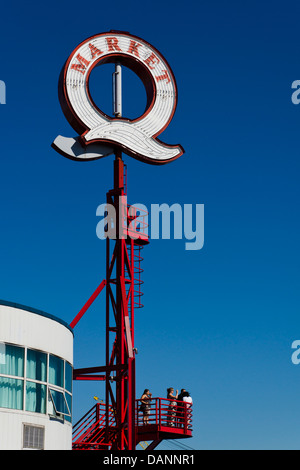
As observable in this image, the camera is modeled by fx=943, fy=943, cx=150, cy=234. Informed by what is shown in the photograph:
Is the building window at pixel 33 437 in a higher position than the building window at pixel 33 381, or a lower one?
lower

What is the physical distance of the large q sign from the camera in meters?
51.3

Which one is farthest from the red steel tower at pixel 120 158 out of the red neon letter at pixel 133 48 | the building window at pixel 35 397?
the building window at pixel 35 397

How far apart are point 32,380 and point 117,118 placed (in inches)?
930

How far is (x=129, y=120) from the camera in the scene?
175 feet

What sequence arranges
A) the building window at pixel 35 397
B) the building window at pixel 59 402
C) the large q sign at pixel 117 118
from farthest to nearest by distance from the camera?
the large q sign at pixel 117 118 < the building window at pixel 59 402 < the building window at pixel 35 397

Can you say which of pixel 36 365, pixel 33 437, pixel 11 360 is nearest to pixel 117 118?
pixel 36 365

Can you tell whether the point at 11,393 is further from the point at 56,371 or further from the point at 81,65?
the point at 81,65

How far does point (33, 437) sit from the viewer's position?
3200 centimetres

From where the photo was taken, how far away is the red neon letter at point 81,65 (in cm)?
5206

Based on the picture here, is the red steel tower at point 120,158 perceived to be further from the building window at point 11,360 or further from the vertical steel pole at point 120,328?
the building window at point 11,360

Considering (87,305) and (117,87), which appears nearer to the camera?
(87,305)

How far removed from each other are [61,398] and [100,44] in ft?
82.2

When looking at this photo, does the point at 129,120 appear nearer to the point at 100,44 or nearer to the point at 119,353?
the point at 100,44

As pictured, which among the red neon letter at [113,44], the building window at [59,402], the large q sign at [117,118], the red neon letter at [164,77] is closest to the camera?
the building window at [59,402]
